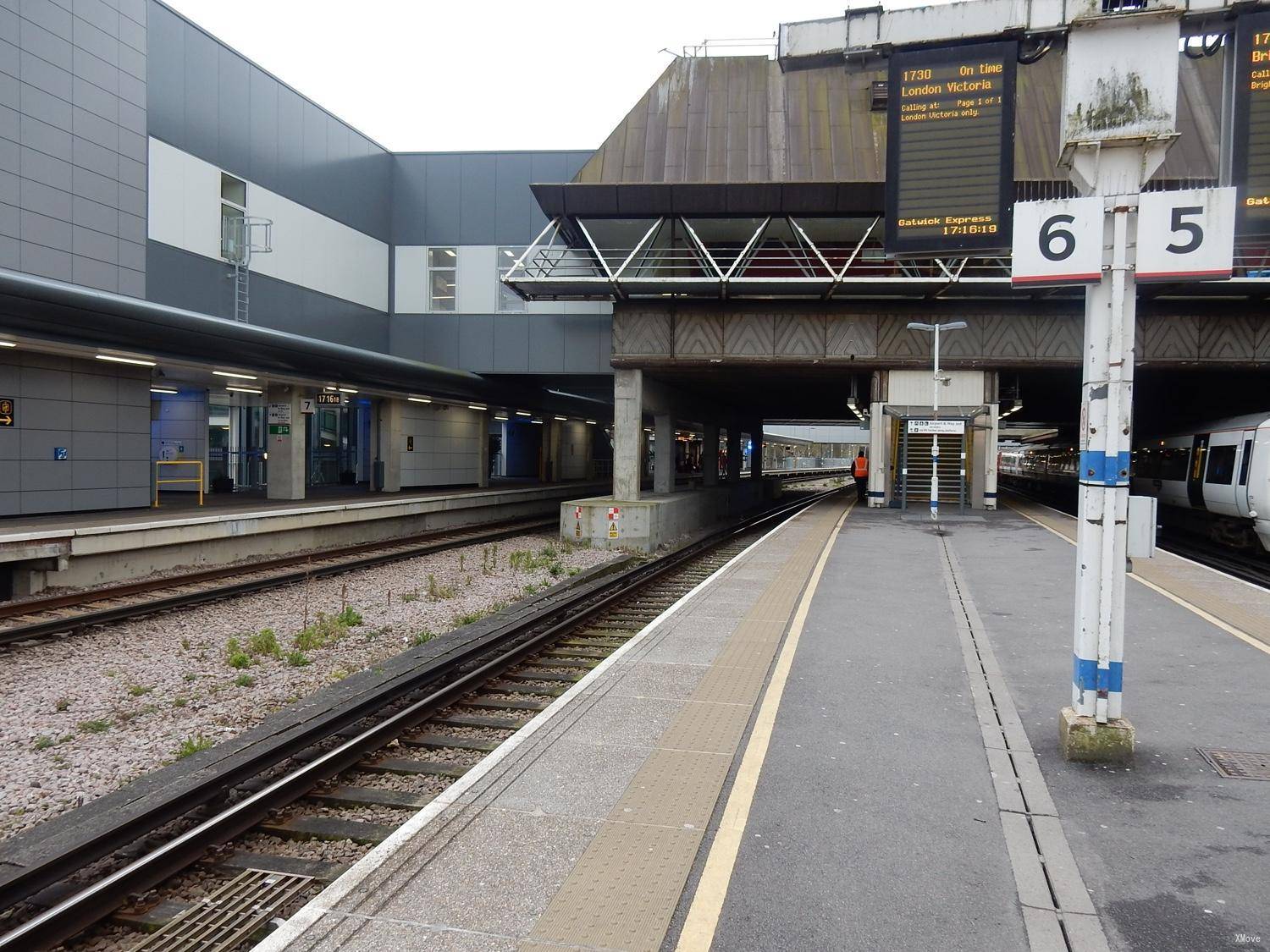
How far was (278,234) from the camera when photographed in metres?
23.2

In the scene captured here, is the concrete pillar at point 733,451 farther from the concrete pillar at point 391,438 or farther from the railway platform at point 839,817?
the railway platform at point 839,817

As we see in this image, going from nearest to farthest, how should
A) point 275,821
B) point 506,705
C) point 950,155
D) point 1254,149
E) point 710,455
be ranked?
point 275,821 → point 506,705 → point 950,155 → point 1254,149 → point 710,455

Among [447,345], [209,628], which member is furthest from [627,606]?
[447,345]

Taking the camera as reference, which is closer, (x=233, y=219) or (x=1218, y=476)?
(x=1218, y=476)

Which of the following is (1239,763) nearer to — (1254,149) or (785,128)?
(1254,149)

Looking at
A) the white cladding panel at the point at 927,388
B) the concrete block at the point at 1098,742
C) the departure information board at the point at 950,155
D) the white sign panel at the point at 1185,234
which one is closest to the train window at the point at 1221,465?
the white cladding panel at the point at 927,388

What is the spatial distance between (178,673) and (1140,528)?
8.89m

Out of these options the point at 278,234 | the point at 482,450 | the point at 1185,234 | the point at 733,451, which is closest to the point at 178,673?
the point at 1185,234

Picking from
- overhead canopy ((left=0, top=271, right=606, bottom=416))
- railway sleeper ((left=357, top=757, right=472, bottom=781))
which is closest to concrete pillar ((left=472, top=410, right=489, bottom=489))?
overhead canopy ((left=0, top=271, right=606, bottom=416))

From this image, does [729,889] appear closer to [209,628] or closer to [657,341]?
[209,628]

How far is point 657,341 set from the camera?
23672 mm

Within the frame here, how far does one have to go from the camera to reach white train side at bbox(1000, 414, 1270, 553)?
54.3 feet

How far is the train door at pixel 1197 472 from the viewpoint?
19.9 metres

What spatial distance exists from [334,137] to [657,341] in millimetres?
12520
